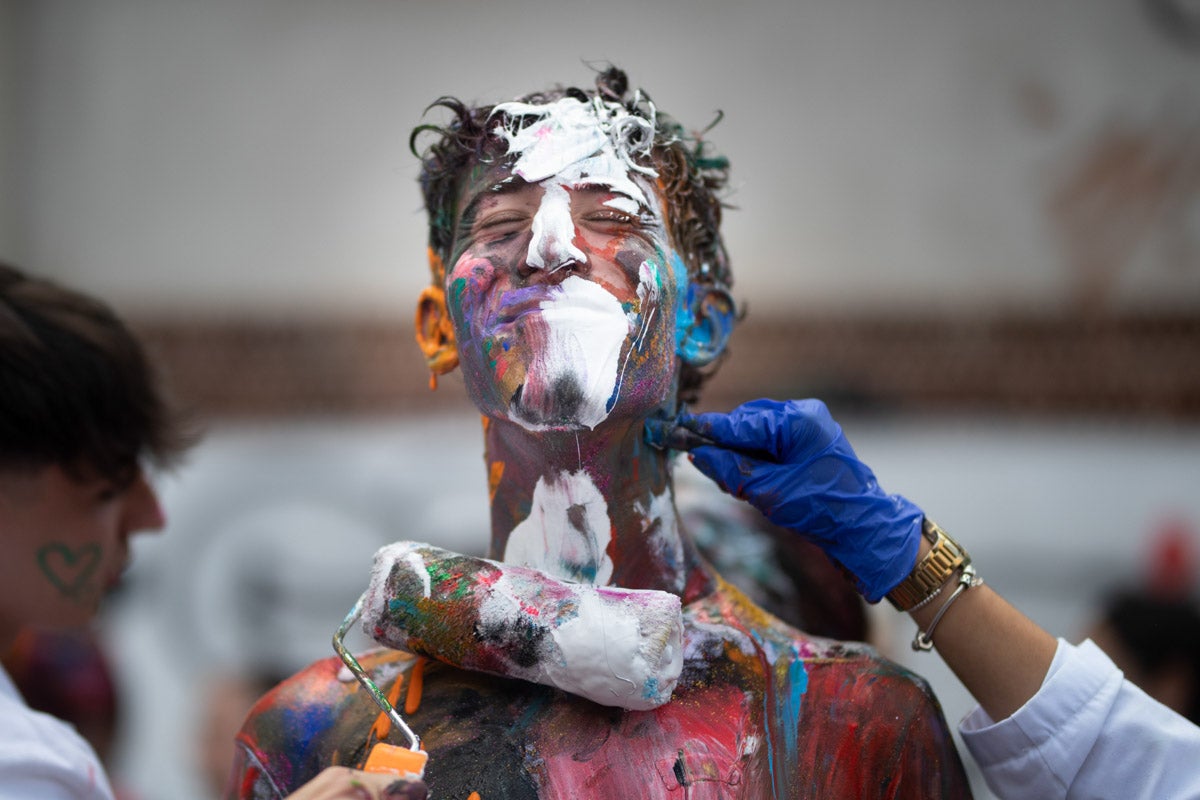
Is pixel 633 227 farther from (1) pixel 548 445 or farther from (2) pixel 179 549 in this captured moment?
(2) pixel 179 549

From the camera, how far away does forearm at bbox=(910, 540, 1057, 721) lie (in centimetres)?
155

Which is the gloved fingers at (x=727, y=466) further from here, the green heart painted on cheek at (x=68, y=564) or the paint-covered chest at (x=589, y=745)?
the green heart painted on cheek at (x=68, y=564)

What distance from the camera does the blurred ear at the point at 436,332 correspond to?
1767 millimetres

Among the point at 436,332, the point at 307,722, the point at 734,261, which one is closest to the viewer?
the point at 307,722

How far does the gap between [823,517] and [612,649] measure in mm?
395

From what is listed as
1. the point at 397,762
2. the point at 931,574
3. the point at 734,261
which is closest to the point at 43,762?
the point at 397,762

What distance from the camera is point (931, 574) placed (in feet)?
5.12

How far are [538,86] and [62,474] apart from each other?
328 centimetres

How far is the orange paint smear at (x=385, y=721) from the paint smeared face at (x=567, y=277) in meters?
0.45

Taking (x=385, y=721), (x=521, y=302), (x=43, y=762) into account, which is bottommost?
(x=43, y=762)

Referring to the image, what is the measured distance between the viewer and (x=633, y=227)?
1.61m

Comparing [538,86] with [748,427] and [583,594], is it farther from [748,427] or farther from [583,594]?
[583,594]

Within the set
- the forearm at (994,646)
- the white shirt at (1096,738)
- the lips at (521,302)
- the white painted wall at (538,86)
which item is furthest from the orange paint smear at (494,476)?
the white painted wall at (538,86)

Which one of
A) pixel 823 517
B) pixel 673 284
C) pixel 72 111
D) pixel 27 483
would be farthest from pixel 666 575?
pixel 72 111
